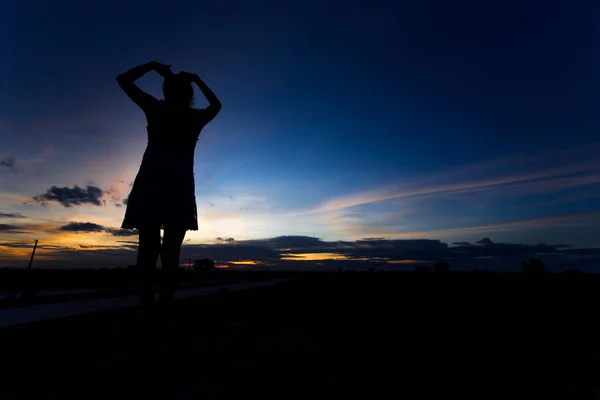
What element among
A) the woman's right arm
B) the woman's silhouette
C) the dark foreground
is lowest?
the dark foreground

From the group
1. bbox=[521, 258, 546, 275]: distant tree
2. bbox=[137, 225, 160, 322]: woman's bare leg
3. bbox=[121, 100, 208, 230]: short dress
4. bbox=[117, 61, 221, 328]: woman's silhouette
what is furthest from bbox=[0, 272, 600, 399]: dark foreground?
bbox=[521, 258, 546, 275]: distant tree

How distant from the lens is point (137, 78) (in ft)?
10.8

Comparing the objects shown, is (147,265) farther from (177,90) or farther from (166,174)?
(177,90)

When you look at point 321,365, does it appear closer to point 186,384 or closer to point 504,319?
point 186,384

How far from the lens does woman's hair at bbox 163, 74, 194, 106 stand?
3.42 metres

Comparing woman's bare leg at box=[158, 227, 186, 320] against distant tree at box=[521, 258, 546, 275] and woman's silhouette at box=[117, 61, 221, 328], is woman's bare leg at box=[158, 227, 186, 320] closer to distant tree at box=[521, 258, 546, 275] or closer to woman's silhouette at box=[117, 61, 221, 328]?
woman's silhouette at box=[117, 61, 221, 328]

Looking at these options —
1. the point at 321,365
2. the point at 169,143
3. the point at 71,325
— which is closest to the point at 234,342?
the point at 321,365

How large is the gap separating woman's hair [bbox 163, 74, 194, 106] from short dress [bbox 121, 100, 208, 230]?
0.31ft

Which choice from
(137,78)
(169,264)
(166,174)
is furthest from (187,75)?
(169,264)

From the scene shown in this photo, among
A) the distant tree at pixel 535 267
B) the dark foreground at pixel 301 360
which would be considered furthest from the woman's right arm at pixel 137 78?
the distant tree at pixel 535 267

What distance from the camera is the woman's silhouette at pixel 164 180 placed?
3.21 m

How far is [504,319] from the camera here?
4863 mm

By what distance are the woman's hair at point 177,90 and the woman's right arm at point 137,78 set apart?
0.10 meters

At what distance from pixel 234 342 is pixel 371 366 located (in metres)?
1.40
